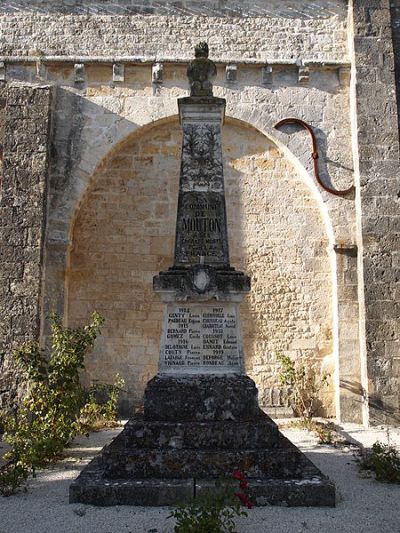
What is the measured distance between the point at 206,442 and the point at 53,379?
2.51 meters

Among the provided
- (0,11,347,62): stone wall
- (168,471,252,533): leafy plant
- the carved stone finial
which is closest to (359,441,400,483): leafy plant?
(168,471,252,533): leafy plant

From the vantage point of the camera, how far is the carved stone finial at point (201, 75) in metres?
5.63

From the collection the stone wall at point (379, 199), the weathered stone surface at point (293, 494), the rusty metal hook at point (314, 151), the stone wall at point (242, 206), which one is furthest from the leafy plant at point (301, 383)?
the weathered stone surface at point (293, 494)

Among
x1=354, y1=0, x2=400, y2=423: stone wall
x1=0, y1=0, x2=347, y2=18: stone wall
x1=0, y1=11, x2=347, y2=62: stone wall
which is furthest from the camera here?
x1=0, y1=0, x2=347, y2=18: stone wall

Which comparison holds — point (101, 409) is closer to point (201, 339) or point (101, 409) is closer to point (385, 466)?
point (201, 339)

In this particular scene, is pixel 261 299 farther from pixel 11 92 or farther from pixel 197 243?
pixel 11 92

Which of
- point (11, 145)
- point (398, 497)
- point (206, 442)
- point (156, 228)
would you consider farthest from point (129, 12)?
point (398, 497)

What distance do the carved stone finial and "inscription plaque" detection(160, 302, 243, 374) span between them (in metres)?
2.23

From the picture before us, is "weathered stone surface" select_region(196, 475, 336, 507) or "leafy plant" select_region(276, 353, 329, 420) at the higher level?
"leafy plant" select_region(276, 353, 329, 420)

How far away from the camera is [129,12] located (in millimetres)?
9922

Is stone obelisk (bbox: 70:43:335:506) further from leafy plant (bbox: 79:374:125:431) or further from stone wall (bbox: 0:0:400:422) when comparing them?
stone wall (bbox: 0:0:400:422)

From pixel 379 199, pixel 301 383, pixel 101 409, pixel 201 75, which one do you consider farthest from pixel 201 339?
pixel 379 199

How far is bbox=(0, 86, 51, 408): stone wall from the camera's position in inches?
338

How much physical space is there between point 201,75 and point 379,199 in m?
4.58
